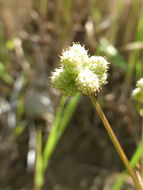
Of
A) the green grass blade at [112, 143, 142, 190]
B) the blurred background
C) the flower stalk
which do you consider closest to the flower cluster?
the flower stalk

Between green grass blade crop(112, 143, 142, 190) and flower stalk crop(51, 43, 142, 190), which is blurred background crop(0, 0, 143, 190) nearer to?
green grass blade crop(112, 143, 142, 190)

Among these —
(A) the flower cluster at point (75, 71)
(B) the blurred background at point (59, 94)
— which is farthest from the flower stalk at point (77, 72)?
(B) the blurred background at point (59, 94)

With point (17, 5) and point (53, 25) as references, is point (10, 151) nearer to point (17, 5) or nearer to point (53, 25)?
point (53, 25)

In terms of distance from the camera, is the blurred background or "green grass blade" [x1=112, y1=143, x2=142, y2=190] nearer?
"green grass blade" [x1=112, y1=143, x2=142, y2=190]

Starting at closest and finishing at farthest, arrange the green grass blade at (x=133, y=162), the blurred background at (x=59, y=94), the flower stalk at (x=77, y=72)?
the flower stalk at (x=77, y=72) < the green grass blade at (x=133, y=162) < the blurred background at (x=59, y=94)

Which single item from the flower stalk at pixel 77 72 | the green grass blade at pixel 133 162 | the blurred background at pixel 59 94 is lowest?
the green grass blade at pixel 133 162

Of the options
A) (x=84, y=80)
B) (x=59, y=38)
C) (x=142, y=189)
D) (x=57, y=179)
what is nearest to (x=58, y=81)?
(x=84, y=80)

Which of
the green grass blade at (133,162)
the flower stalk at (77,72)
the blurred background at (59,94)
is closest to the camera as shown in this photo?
the flower stalk at (77,72)

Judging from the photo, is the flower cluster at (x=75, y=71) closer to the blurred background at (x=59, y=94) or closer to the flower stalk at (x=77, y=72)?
the flower stalk at (x=77, y=72)
